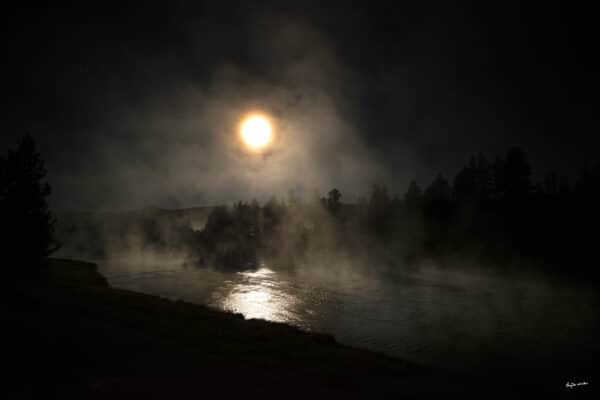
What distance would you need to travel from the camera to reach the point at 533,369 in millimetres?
18375

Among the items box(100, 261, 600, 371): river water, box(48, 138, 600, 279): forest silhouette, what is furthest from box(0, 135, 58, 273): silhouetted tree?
box(100, 261, 600, 371): river water

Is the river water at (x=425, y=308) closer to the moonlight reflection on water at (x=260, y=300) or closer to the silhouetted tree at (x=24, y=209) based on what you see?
the moonlight reflection on water at (x=260, y=300)

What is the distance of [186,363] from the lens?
12.1 m

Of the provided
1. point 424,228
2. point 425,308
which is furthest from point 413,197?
point 425,308

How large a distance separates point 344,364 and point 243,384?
5459 mm

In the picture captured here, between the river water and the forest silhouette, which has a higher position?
the forest silhouette

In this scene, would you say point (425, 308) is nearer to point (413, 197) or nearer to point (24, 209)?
point (24, 209)

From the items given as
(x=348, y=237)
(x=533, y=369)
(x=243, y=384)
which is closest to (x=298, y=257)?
(x=348, y=237)

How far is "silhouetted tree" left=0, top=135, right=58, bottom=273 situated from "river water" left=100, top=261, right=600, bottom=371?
53.3 ft

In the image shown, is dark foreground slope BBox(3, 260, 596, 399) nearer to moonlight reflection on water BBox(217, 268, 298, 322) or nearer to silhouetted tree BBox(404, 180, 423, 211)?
moonlight reflection on water BBox(217, 268, 298, 322)

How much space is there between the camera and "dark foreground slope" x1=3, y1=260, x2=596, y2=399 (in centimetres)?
999

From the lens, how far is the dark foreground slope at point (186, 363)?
9.99 m


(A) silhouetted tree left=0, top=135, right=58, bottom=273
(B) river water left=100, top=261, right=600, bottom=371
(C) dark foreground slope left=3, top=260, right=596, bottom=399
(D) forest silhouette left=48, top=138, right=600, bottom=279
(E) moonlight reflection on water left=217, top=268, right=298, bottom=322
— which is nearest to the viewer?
(C) dark foreground slope left=3, top=260, right=596, bottom=399

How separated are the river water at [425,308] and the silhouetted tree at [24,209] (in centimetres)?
1626
